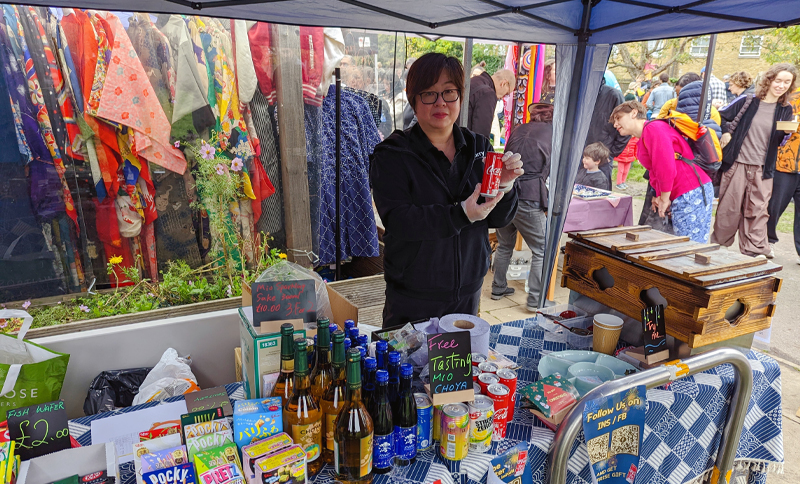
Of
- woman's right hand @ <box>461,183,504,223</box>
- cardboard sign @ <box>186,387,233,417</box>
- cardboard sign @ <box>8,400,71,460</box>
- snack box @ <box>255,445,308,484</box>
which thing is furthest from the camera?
woman's right hand @ <box>461,183,504,223</box>

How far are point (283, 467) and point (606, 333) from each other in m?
1.17

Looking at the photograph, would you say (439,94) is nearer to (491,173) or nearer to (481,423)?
(491,173)

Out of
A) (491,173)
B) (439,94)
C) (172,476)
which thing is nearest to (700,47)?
(439,94)

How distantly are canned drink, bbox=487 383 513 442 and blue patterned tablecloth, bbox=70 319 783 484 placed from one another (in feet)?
0.09

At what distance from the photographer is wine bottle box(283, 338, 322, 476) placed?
1.03 m

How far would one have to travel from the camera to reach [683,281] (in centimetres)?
152

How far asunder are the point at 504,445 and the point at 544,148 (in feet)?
9.49

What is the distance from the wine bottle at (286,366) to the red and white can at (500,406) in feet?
1.54

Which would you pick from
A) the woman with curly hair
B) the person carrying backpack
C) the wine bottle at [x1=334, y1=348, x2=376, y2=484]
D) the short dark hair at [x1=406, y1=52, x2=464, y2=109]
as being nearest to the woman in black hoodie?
the short dark hair at [x1=406, y1=52, x2=464, y2=109]

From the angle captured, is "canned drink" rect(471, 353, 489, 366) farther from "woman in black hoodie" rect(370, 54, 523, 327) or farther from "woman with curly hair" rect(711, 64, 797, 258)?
"woman with curly hair" rect(711, 64, 797, 258)

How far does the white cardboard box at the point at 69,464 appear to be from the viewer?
945 millimetres

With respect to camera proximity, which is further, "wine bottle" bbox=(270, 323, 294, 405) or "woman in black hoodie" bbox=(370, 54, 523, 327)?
"woman in black hoodie" bbox=(370, 54, 523, 327)

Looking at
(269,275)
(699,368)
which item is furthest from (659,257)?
(269,275)

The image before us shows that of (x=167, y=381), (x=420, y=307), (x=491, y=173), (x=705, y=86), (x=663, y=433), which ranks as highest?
(x=705, y=86)
